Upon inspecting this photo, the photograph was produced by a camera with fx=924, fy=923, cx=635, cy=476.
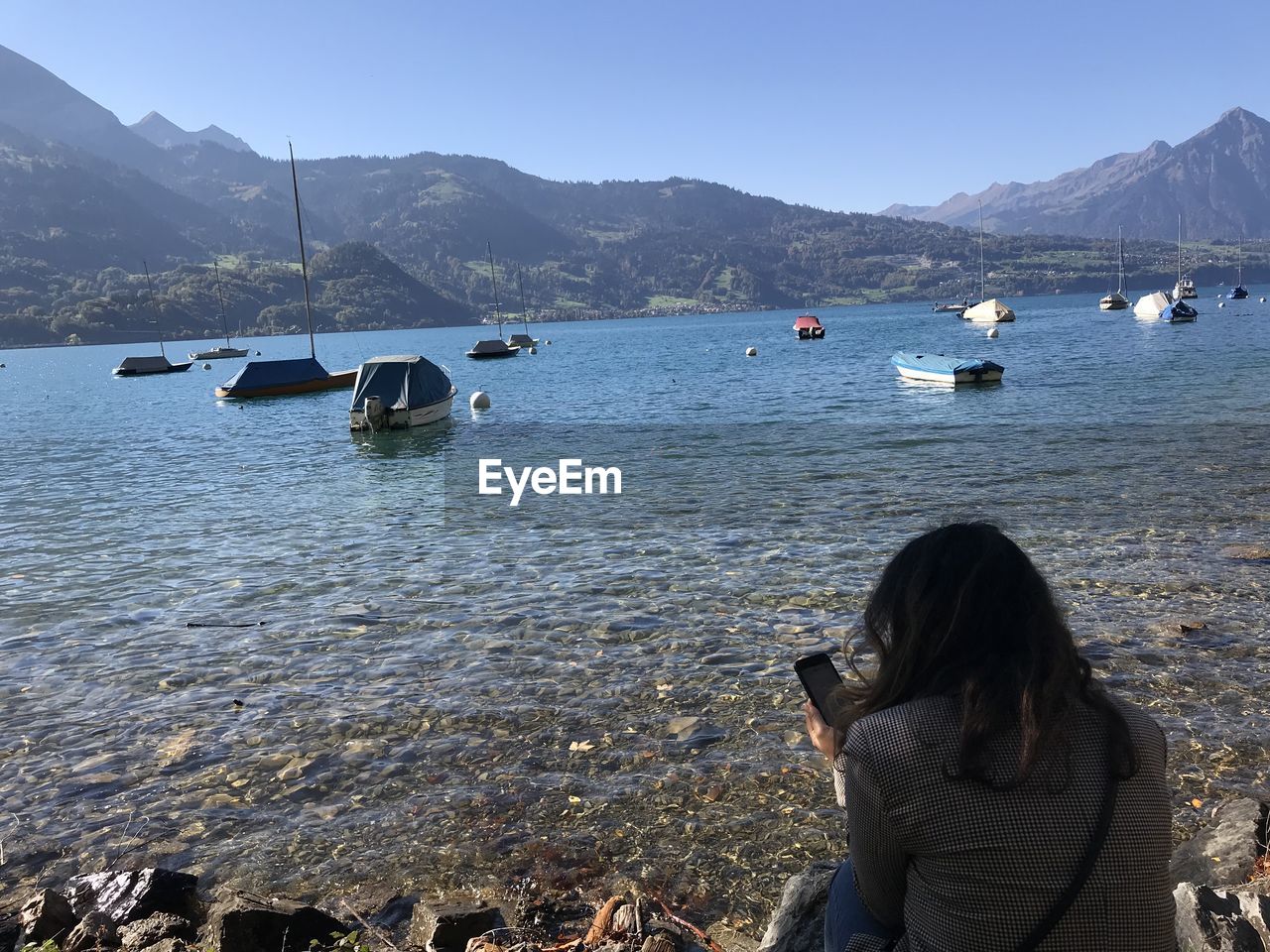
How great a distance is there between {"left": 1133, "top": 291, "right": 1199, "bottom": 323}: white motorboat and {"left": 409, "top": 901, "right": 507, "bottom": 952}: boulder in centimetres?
11202

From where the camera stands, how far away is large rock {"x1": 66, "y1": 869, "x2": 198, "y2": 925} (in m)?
5.42

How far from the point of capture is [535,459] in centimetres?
2859

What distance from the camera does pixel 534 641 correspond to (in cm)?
1058

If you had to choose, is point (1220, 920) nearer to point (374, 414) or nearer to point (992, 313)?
point (374, 414)

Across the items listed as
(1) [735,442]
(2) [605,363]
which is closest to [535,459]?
(1) [735,442]

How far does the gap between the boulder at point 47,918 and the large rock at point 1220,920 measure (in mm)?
5841

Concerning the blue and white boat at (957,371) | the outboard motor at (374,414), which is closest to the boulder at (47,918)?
the outboard motor at (374,414)

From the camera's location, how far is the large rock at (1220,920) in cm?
402

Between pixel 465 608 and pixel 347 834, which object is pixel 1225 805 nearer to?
pixel 347 834

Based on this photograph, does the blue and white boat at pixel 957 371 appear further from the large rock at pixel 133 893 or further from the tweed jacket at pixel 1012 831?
the tweed jacket at pixel 1012 831

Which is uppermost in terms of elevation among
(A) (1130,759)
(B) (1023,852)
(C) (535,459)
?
(A) (1130,759)

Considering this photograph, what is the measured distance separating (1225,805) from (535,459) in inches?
938

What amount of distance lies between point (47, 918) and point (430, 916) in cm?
221

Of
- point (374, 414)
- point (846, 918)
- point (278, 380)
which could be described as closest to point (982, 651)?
point (846, 918)
